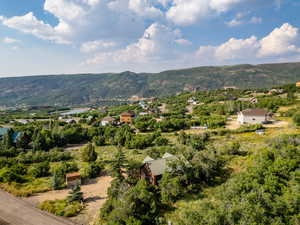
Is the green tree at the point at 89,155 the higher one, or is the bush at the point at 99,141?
the green tree at the point at 89,155

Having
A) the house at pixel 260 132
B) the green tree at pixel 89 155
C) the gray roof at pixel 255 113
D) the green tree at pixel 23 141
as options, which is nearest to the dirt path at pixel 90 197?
the green tree at pixel 89 155

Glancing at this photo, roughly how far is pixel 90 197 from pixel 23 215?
7298 millimetres

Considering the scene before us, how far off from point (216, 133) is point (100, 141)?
32928mm

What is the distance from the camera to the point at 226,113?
7412cm

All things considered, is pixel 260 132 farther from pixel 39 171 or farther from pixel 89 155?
pixel 39 171

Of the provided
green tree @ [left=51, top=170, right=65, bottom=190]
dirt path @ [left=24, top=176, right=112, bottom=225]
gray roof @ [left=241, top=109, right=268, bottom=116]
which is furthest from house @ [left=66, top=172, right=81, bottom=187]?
gray roof @ [left=241, top=109, right=268, bottom=116]

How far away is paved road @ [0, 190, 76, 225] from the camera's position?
1797 cm

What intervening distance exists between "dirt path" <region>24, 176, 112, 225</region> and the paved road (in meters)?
1.15

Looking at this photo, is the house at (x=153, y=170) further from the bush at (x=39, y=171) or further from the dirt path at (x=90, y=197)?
the bush at (x=39, y=171)

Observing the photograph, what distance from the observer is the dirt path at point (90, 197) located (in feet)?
62.4

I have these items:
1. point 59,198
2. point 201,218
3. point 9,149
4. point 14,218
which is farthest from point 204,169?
point 9,149

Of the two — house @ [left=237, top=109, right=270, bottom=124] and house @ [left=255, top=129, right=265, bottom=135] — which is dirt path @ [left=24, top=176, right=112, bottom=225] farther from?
house @ [left=237, top=109, right=270, bottom=124]

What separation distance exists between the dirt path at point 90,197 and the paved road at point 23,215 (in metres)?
1.15

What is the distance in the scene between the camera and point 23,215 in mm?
19250
